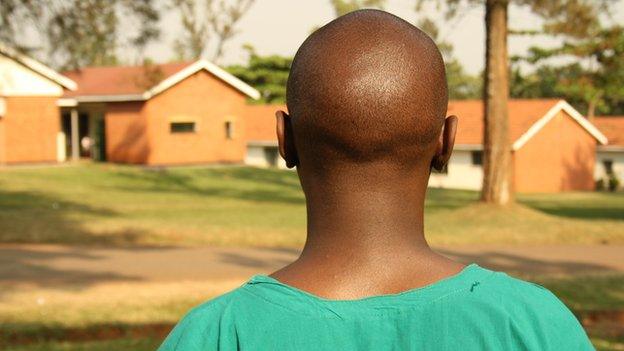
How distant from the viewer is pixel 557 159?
45.8 metres

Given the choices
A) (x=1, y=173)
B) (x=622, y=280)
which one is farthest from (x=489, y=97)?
(x=1, y=173)

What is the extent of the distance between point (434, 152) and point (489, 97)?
18572mm

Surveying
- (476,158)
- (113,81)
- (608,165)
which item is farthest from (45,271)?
(608,165)

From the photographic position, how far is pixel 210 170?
39.2 meters

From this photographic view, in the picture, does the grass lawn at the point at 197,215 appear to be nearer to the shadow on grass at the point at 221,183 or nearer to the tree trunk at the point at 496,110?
the shadow on grass at the point at 221,183

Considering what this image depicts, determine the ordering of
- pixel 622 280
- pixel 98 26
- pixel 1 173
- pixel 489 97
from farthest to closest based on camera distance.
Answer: pixel 1 173 → pixel 489 97 → pixel 98 26 → pixel 622 280

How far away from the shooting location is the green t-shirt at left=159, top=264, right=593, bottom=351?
143 centimetres

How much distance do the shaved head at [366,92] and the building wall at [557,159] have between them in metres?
42.8

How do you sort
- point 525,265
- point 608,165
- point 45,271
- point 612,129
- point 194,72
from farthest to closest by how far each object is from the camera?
1. point 612,129
2. point 608,165
3. point 194,72
4. point 525,265
5. point 45,271

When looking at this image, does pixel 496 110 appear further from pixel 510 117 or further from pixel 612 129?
pixel 612 129

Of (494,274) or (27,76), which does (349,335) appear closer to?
(494,274)

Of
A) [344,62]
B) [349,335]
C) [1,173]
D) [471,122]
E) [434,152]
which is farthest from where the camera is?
[471,122]

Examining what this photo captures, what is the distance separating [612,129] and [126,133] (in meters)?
28.3

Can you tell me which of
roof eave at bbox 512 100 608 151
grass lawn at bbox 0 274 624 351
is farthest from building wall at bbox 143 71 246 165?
grass lawn at bbox 0 274 624 351
